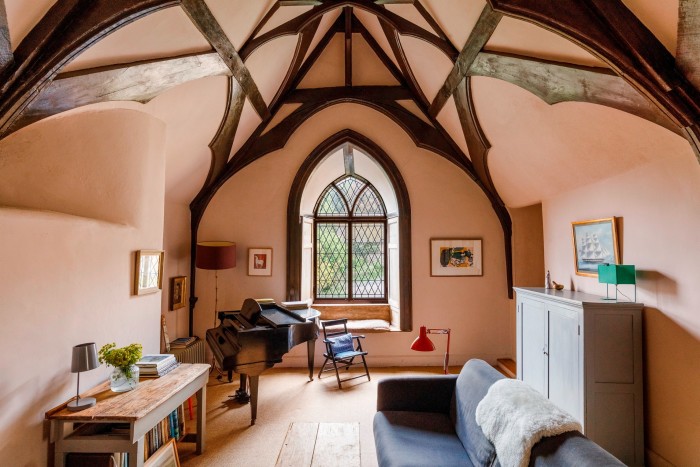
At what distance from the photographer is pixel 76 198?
2.75 meters

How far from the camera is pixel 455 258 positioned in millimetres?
5504

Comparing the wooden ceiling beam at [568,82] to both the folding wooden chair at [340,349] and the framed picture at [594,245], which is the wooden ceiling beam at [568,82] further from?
the folding wooden chair at [340,349]

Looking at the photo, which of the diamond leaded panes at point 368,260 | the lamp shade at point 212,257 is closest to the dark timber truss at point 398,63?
the lamp shade at point 212,257

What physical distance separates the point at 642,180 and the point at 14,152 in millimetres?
4692

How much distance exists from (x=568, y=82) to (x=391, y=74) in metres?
3.05

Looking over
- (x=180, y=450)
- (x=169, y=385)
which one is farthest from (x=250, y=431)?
(x=169, y=385)

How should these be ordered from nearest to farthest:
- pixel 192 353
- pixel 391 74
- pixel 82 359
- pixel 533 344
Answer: pixel 82 359
pixel 533 344
pixel 192 353
pixel 391 74

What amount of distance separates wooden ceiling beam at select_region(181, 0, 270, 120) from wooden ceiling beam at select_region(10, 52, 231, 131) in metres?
0.10

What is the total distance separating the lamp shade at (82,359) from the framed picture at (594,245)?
14.2 feet

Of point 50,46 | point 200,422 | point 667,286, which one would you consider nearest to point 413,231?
point 667,286

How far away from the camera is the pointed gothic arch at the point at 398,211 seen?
17.9 feet

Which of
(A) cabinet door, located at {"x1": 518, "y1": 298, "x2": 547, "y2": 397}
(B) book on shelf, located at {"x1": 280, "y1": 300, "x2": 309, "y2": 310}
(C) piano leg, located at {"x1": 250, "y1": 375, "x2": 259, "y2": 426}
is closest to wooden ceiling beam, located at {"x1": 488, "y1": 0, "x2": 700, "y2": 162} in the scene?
(A) cabinet door, located at {"x1": 518, "y1": 298, "x2": 547, "y2": 397}

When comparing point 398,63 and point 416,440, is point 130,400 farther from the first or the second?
point 398,63

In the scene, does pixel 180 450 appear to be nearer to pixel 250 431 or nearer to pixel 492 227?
pixel 250 431
